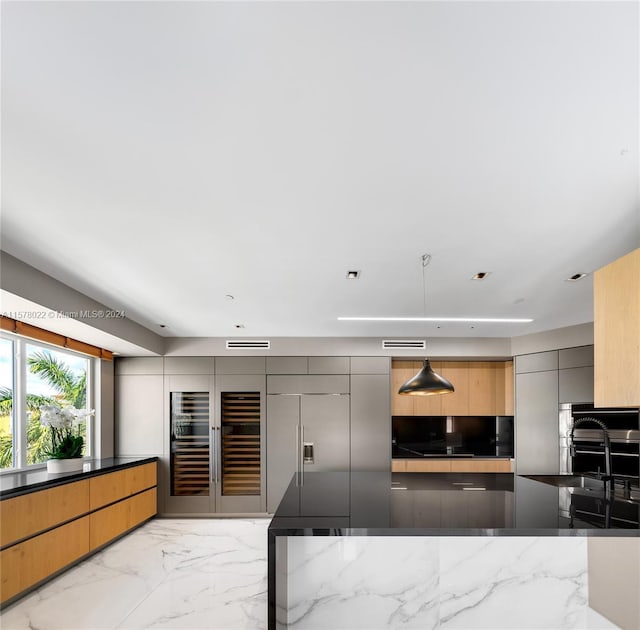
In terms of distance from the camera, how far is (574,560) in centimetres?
262

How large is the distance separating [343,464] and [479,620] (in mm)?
4561

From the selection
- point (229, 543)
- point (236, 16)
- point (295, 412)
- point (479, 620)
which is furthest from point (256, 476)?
point (236, 16)

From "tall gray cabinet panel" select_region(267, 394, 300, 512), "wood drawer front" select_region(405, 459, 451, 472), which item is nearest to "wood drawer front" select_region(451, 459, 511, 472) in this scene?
"wood drawer front" select_region(405, 459, 451, 472)

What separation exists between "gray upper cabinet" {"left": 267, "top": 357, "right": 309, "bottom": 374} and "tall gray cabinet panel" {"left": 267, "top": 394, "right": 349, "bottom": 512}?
0.31 meters

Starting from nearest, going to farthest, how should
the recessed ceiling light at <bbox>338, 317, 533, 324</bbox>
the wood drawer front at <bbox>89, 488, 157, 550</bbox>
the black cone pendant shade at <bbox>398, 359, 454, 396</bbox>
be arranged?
the black cone pendant shade at <bbox>398, 359, 454, 396</bbox> < the wood drawer front at <bbox>89, 488, 157, 550</bbox> < the recessed ceiling light at <bbox>338, 317, 533, 324</bbox>

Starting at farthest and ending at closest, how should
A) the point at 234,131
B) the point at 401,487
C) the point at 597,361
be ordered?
1. the point at 401,487
2. the point at 597,361
3. the point at 234,131

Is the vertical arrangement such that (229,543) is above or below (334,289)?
below

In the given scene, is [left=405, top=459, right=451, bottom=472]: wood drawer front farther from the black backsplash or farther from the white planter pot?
the white planter pot

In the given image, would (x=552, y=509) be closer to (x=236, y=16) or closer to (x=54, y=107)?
(x=236, y=16)

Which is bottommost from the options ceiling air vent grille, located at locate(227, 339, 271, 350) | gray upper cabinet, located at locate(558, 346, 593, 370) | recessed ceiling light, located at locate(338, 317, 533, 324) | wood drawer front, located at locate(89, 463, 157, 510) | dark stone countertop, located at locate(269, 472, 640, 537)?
wood drawer front, located at locate(89, 463, 157, 510)

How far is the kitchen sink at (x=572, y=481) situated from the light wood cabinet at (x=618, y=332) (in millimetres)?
865

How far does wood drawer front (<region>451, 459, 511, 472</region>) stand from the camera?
7238mm

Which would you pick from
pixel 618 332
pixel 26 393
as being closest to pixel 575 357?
pixel 618 332

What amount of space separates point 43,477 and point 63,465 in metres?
0.32
